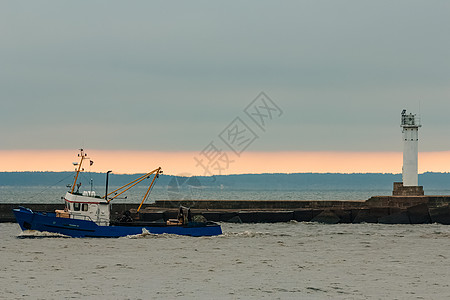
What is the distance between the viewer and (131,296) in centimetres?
2484

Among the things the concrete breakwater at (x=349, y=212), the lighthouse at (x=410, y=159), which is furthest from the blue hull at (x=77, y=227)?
the lighthouse at (x=410, y=159)

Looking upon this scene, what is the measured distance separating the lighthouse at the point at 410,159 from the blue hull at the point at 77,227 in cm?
2088

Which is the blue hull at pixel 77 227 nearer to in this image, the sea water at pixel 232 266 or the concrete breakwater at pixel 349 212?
the sea water at pixel 232 266

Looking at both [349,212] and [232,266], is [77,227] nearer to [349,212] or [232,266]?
[232,266]

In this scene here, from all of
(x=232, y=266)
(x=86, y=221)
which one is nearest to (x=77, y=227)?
(x=86, y=221)

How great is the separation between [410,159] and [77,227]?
97.4 ft

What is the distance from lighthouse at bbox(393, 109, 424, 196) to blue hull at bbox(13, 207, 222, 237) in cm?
2088

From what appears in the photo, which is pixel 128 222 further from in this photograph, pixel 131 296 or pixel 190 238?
pixel 131 296

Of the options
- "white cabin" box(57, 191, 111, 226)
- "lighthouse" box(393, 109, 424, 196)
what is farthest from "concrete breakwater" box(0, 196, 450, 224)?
"white cabin" box(57, 191, 111, 226)

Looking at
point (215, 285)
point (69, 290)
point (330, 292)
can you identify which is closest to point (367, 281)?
point (330, 292)

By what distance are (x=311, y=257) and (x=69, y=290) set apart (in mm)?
15006

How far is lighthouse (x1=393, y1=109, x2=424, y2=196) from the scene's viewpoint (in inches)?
2256

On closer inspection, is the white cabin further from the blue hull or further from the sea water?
the sea water

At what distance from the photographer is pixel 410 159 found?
58125 millimetres
